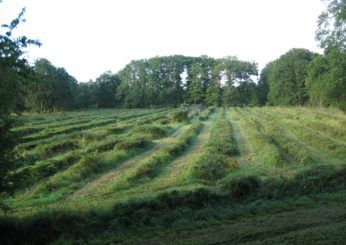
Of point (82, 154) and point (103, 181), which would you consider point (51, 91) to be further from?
point (103, 181)

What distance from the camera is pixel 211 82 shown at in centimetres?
12038

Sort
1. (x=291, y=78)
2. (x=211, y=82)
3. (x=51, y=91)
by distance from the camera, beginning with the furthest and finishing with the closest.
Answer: (x=211, y=82), (x=291, y=78), (x=51, y=91)

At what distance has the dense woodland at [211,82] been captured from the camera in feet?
120

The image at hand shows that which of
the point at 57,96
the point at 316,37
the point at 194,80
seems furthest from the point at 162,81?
the point at 316,37

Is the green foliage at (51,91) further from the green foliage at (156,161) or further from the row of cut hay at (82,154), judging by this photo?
the green foliage at (156,161)

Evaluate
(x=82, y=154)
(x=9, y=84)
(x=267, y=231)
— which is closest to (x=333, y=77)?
(x=82, y=154)

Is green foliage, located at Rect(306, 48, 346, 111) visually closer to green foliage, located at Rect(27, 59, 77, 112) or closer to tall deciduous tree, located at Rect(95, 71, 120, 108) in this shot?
green foliage, located at Rect(27, 59, 77, 112)

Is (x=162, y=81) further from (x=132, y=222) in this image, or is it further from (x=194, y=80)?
(x=132, y=222)

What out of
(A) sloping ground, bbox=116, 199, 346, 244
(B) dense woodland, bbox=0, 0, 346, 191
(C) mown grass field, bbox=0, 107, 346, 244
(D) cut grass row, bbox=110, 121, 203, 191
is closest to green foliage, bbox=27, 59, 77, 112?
(B) dense woodland, bbox=0, 0, 346, 191

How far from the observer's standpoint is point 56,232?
10156 millimetres

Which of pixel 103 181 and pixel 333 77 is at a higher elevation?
pixel 333 77

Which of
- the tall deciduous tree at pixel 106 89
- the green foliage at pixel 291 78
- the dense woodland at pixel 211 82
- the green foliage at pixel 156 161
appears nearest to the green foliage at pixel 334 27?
the dense woodland at pixel 211 82

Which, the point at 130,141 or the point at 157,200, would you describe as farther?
the point at 130,141

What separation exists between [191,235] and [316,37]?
1315 inches
